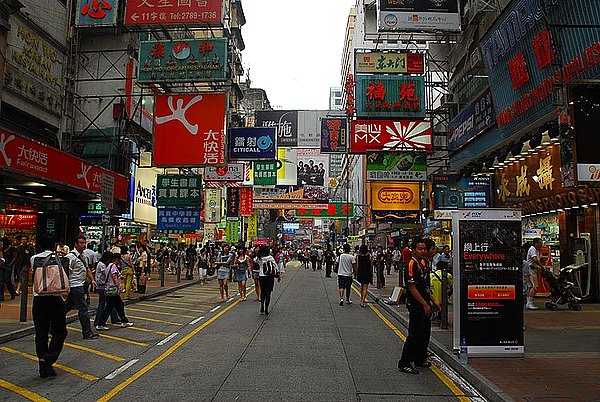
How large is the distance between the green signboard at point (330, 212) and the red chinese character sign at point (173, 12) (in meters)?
34.0

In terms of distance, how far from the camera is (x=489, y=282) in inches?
340

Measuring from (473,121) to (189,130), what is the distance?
10555mm

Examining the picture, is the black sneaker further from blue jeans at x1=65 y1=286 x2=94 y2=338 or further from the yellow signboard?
the yellow signboard

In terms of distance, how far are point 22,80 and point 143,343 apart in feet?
48.4

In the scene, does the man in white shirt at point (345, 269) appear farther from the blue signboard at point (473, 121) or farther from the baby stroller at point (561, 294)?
the blue signboard at point (473, 121)

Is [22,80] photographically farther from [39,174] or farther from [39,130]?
[39,174]

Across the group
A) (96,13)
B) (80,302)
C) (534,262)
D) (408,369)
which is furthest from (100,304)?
(96,13)

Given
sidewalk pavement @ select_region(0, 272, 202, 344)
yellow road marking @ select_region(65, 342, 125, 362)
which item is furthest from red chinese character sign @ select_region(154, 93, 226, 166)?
yellow road marking @ select_region(65, 342, 125, 362)

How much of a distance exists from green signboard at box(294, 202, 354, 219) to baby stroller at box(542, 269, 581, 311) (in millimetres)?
40632

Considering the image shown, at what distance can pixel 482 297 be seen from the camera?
28.1 ft

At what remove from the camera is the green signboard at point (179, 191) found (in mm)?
25703

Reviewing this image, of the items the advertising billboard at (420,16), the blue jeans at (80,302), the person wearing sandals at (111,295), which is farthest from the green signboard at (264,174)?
the blue jeans at (80,302)

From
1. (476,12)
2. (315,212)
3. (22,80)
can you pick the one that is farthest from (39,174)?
(315,212)

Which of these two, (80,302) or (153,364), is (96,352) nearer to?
(80,302)
